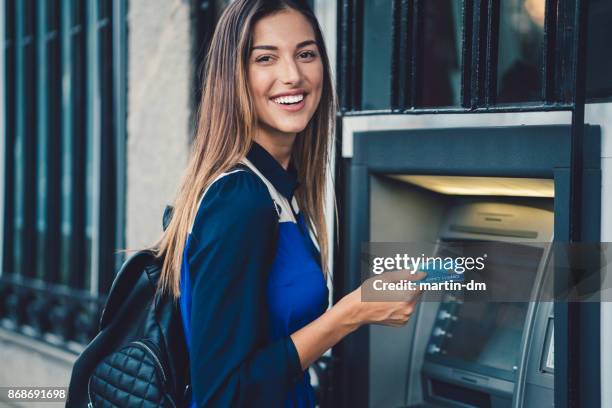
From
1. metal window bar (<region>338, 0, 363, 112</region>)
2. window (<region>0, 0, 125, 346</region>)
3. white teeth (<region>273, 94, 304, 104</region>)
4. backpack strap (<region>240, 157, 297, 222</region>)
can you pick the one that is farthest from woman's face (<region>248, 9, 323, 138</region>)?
window (<region>0, 0, 125, 346</region>)

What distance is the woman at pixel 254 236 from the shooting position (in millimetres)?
1553

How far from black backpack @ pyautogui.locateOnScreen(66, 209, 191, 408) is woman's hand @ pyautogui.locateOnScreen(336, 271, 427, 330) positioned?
44cm

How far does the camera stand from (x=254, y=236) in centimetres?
157

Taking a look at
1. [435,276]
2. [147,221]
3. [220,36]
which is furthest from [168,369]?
[147,221]

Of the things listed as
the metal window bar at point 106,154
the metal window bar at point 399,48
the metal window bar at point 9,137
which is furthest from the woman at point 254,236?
the metal window bar at point 9,137

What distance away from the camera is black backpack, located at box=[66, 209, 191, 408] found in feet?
5.72

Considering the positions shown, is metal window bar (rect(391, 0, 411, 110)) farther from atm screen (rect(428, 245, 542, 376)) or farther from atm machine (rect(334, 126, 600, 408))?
atm screen (rect(428, 245, 542, 376))

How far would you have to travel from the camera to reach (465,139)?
2135mm

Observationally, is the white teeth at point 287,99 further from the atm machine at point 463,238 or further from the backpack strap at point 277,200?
the atm machine at point 463,238

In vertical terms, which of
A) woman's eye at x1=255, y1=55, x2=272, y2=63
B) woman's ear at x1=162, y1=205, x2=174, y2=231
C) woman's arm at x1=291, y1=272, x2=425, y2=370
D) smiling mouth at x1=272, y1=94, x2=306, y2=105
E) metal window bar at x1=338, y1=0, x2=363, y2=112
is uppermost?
metal window bar at x1=338, y1=0, x2=363, y2=112

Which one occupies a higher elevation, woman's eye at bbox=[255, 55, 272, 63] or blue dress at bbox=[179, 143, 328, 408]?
woman's eye at bbox=[255, 55, 272, 63]

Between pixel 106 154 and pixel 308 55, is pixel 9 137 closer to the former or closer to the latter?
pixel 106 154

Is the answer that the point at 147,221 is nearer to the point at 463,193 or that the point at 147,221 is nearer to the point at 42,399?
the point at 42,399

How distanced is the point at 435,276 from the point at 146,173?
2.29 m
